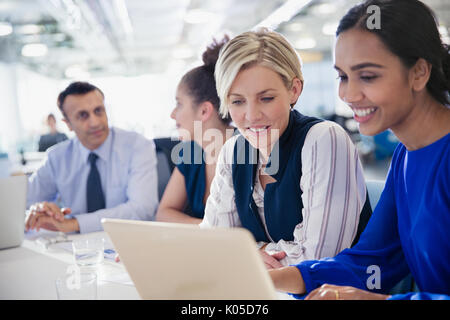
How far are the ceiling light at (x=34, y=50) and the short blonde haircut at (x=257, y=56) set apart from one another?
897 centimetres

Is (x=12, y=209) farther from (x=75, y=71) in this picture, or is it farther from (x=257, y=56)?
(x=75, y=71)

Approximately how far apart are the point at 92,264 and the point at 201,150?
986mm

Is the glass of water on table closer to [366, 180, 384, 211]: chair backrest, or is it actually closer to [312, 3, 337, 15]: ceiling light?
[366, 180, 384, 211]: chair backrest

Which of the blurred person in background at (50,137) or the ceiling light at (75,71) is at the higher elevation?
the ceiling light at (75,71)

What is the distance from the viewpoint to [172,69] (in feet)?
57.1

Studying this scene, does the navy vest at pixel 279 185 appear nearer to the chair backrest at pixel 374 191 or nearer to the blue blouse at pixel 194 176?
the chair backrest at pixel 374 191

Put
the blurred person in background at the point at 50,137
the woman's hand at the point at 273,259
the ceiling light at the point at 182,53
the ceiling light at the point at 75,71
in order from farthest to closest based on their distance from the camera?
1. the ceiling light at the point at 182,53
2. the ceiling light at the point at 75,71
3. the blurred person in background at the point at 50,137
4. the woman's hand at the point at 273,259

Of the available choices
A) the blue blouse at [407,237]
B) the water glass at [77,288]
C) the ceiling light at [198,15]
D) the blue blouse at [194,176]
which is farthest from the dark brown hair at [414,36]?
the ceiling light at [198,15]

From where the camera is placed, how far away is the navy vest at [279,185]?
4.78 ft

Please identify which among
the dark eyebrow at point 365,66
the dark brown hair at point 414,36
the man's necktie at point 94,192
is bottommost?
the man's necktie at point 94,192

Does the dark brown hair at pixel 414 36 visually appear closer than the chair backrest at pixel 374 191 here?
Yes

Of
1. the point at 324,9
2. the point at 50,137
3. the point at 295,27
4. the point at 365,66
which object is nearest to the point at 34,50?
the point at 50,137
